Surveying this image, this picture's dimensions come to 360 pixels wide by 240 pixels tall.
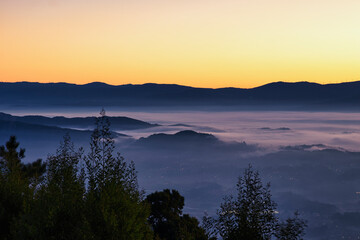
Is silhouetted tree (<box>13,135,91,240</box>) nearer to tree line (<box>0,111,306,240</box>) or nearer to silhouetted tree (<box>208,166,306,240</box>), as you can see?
tree line (<box>0,111,306,240</box>)

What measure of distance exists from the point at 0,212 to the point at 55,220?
780 cm

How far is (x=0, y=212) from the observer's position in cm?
3303

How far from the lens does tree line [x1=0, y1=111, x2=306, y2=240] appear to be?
88.8 ft

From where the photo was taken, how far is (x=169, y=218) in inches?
2147

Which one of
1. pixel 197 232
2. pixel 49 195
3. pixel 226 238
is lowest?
pixel 197 232

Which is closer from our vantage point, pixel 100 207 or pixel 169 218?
pixel 100 207

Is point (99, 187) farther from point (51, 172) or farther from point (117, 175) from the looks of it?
point (51, 172)

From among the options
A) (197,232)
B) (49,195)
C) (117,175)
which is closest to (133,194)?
(117,175)

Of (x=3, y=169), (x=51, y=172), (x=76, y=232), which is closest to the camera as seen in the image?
(x=76, y=232)

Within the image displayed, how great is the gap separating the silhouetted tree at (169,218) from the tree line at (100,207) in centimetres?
1355

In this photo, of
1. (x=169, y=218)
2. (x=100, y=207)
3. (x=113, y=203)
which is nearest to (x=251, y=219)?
(x=113, y=203)

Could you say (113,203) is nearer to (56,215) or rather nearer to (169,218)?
(56,215)

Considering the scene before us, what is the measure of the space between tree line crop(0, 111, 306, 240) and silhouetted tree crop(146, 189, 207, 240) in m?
13.5

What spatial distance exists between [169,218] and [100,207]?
29.1 meters
